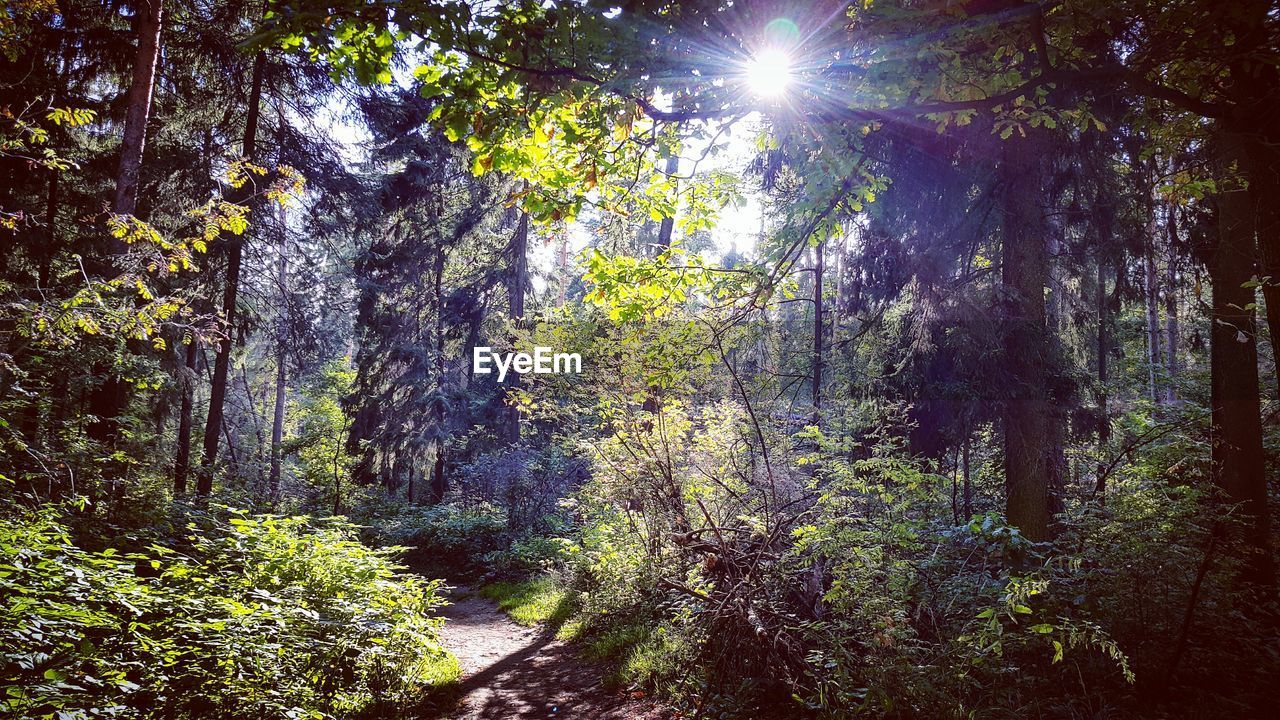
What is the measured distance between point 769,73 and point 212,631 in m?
4.77

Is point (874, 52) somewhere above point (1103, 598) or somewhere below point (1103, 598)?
above

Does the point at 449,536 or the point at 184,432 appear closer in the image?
the point at 184,432

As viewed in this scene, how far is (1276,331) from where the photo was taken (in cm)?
305

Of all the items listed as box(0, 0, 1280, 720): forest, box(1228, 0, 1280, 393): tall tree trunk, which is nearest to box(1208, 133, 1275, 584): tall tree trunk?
box(0, 0, 1280, 720): forest

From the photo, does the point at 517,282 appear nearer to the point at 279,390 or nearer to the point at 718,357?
the point at 279,390

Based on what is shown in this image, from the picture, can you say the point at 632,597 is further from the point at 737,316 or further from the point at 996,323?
the point at 996,323

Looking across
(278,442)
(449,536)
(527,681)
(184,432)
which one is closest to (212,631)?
(527,681)

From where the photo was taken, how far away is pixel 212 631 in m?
3.69

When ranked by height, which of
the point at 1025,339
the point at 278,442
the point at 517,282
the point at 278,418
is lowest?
the point at 278,442

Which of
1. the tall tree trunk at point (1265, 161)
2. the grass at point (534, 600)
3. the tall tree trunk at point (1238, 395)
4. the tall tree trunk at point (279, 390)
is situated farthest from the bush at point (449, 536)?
the tall tree trunk at point (1265, 161)

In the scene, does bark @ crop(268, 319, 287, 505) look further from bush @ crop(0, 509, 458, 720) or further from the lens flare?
the lens flare

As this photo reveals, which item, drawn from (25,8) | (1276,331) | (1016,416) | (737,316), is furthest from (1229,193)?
(25,8)

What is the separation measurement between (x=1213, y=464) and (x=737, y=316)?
12.7 ft

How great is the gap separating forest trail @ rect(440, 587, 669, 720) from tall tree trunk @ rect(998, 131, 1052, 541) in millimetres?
4745
